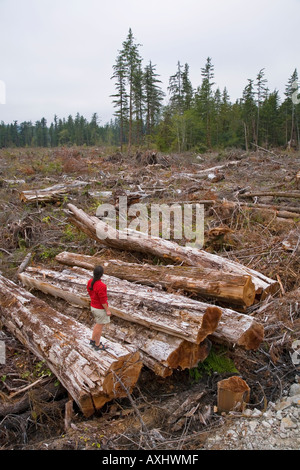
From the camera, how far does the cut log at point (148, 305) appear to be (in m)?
3.01

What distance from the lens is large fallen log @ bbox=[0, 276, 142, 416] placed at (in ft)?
8.80

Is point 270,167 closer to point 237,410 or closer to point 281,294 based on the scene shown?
point 281,294

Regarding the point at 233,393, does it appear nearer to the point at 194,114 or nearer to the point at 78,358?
the point at 78,358

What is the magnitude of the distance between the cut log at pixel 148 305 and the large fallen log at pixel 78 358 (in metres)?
0.41

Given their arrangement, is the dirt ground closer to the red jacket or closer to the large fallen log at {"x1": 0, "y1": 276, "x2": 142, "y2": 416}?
the large fallen log at {"x1": 0, "y1": 276, "x2": 142, "y2": 416}

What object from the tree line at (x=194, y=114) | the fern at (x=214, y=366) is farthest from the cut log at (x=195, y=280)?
the tree line at (x=194, y=114)

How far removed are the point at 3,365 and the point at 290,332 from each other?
3.50 meters

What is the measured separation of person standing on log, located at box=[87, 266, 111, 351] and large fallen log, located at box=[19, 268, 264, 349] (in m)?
0.52

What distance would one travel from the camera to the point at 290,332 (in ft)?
12.0

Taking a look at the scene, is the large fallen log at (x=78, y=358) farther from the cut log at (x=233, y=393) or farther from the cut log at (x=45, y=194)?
the cut log at (x=45, y=194)

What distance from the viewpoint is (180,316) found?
10.4 feet

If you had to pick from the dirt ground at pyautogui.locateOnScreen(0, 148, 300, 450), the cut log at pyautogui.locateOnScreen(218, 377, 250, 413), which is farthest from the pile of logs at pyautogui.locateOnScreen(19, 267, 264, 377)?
the cut log at pyautogui.locateOnScreen(218, 377, 250, 413)

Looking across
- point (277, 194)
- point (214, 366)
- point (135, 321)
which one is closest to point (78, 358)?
point (135, 321)

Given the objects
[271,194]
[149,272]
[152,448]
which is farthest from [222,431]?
[271,194]
